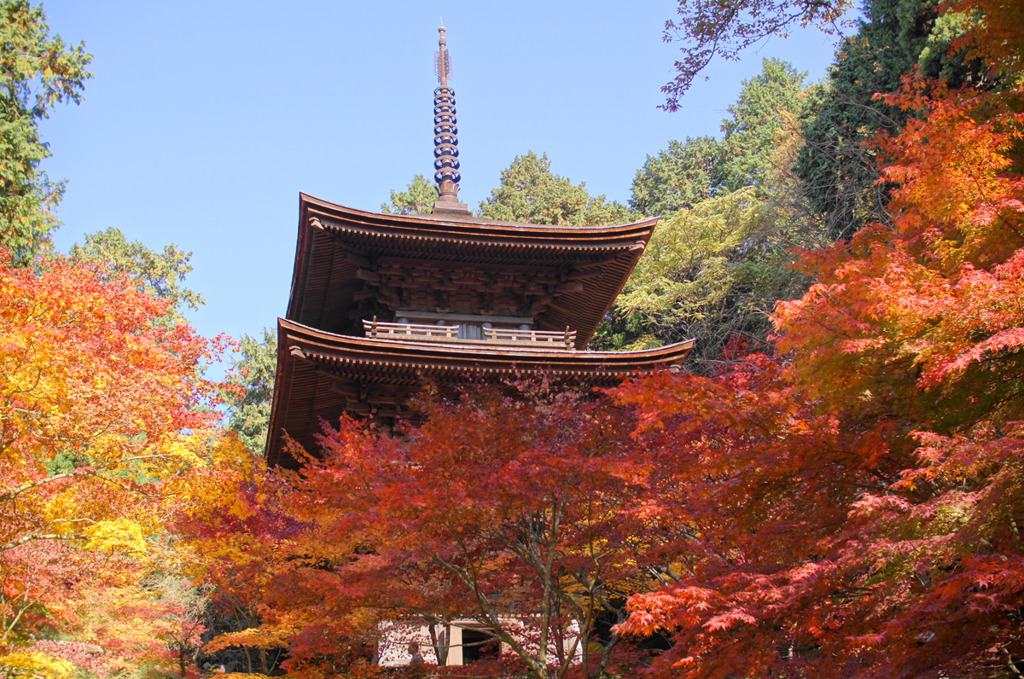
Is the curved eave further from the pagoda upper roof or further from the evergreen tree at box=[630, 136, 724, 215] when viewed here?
the evergreen tree at box=[630, 136, 724, 215]

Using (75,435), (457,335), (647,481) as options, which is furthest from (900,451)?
(457,335)

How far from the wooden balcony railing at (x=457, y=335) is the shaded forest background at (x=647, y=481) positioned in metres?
1.60

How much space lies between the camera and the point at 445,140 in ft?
66.7

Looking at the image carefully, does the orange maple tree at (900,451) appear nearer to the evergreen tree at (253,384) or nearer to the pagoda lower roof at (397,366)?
the pagoda lower roof at (397,366)

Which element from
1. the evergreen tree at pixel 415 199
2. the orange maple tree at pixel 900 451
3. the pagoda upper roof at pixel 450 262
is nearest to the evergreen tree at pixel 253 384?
the evergreen tree at pixel 415 199

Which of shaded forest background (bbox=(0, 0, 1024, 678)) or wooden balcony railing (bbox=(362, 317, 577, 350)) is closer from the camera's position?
shaded forest background (bbox=(0, 0, 1024, 678))

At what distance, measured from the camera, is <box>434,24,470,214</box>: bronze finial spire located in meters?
18.5

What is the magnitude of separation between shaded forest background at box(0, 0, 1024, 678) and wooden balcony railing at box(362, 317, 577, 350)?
1.60 meters

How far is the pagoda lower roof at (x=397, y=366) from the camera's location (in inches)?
466

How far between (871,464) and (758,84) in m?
45.8

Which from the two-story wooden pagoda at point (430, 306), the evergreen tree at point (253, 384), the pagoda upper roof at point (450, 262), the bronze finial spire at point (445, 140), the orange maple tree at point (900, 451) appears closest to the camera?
the orange maple tree at point (900, 451)

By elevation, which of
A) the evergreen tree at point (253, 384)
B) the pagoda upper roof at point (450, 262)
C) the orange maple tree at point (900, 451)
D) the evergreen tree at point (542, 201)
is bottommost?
the orange maple tree at point (900, 451)

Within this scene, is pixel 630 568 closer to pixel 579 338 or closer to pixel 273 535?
pixel 273 535

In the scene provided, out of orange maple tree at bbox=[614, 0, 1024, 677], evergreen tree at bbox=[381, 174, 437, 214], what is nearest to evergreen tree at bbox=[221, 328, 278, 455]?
evergreen tree at bbox=[381, 174, 437, 214]
